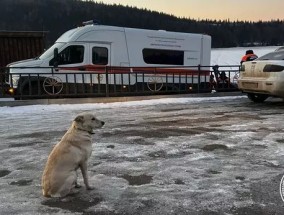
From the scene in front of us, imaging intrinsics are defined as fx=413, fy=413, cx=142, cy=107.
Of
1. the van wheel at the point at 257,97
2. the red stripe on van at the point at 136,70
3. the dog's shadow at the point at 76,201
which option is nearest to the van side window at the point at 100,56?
the red stripe on van at the point at 136,70

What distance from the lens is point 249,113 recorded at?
9.92m

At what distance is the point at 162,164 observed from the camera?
5.44m

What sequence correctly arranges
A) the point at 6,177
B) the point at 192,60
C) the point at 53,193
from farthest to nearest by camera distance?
the point at 192,60, the point at 6,177, the point at 53,193

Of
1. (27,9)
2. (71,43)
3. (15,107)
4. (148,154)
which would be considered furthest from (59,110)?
(27,9)

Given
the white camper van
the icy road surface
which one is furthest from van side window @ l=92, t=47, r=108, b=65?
the icy road surface

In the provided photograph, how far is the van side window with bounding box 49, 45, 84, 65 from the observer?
14.9 m

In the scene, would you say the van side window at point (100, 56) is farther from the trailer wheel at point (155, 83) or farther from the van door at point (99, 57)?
the trailer wheel at point (155, 83)

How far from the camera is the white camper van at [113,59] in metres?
14.1

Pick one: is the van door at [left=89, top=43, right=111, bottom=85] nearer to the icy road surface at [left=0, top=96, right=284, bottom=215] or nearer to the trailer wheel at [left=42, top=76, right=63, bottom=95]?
the trailer wheel at [left=42, top=76, right=63, bottom=95]

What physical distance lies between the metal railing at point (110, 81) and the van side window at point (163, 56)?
1.59ft

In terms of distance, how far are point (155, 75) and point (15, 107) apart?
5.90 metres

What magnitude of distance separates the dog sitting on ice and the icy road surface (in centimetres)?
12

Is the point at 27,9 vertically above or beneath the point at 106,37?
above

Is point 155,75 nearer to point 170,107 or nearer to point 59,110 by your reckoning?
point 170,107
